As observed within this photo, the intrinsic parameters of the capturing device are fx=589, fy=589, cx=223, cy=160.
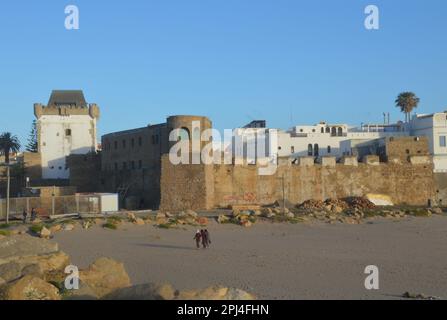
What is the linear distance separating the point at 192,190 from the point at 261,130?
89.9 feet

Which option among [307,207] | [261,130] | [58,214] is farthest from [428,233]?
[261,130]

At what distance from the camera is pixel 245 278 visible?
16.0m

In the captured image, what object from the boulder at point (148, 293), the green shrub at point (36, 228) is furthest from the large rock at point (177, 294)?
the green shrub at point (36, 228)

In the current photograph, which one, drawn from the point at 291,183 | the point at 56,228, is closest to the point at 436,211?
the point at 291,183

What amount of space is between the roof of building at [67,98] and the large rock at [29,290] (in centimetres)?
4900

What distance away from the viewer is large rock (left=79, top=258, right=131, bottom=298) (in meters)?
11.4

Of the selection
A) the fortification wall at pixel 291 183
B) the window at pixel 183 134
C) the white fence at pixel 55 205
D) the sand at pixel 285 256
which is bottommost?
the sand at pixel 285 256

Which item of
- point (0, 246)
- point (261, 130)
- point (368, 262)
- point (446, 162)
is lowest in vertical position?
point (368, 262)

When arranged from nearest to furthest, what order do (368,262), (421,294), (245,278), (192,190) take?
1. (421,294)
2. (245,278)
3. (368,262)
4. (192,190)

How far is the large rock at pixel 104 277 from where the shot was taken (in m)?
11.4

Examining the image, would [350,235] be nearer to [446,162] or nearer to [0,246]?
[0,246]

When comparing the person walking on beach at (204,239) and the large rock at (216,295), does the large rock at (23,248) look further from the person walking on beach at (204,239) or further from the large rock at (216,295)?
the person walking on beach at (204,239)

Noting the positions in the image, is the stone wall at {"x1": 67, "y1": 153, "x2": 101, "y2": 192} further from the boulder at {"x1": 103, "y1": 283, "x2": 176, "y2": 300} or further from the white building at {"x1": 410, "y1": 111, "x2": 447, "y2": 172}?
the boulder at {"x1": 103, "y1": 283, "x2": 176, "y2": 300}

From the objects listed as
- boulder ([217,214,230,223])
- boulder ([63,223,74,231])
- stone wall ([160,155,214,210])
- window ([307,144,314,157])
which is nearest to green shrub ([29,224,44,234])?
boulder ([63,223,74,231])
